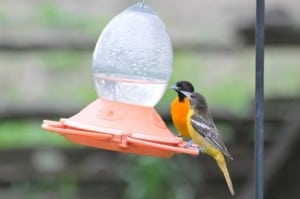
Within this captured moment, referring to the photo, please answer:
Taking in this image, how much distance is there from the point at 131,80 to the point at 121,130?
0.97ft

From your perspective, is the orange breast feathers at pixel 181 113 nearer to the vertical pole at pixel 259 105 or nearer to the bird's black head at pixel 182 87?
the bird's black head at pixel 182 87

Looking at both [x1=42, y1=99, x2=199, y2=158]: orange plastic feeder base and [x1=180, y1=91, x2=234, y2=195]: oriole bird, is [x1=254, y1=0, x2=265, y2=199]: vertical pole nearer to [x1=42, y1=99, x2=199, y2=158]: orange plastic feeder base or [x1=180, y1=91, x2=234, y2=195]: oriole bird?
[x1=42, y1=99, x2=199, y2=158]: orange plastic feeder base

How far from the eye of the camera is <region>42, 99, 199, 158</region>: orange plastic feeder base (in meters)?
3.80

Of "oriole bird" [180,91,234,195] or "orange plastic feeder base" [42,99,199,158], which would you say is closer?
"orange plastic feeder base" [42,99,199,158]

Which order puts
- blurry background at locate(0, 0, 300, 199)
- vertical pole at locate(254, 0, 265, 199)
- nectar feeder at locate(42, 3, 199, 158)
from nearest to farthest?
vertical pole at locate(254, 0, 265, 199)
nectar feeder at locate(42, 3, 199, 158)
blurry background at locate(0, 0, 300, 199)

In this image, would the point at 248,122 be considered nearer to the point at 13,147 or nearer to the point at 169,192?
the point at 169,192

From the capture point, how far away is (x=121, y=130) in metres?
3.89

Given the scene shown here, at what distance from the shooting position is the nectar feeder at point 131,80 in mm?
3953

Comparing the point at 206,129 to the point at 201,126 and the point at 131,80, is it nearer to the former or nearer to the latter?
the point at 201,126

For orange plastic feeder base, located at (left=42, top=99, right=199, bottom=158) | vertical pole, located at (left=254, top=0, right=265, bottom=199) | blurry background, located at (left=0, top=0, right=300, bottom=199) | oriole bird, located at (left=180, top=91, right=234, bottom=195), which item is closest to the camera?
vertical pole, located at (left=254, top=0, right=265, bottom=199)

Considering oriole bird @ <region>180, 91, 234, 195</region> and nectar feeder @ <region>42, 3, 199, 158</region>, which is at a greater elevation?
nectar feeder @ <region>42, 3, 199, 158</region>

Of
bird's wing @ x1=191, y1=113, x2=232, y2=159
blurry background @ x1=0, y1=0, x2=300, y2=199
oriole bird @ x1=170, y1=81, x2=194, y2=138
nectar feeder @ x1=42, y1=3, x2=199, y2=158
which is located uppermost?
nectar feeder @ x1=42, y1=3, x2=199, y2=158

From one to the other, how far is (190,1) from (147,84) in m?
8.83

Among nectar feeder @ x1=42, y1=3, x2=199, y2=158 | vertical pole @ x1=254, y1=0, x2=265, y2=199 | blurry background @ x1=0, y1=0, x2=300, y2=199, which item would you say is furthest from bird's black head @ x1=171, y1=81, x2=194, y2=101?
blurry background @ x1=0, y1=0, x2=300, y2=199
